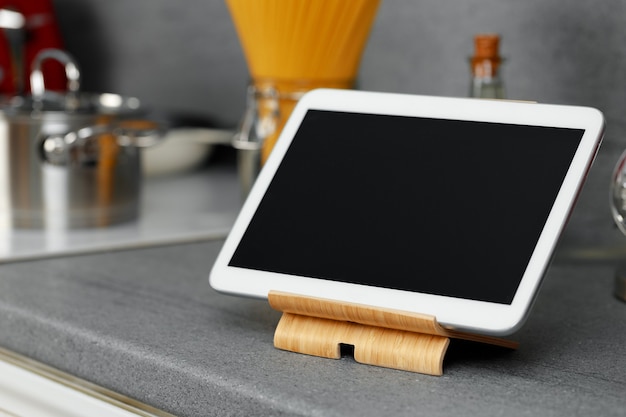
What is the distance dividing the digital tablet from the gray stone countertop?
0.16ft

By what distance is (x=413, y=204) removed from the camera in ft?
2.23

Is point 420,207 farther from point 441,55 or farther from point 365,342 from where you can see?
point 441,55

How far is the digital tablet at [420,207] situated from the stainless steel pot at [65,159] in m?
0.42

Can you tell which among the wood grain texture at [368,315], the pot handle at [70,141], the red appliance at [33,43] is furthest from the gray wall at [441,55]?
the wood grain texture at [368,315]

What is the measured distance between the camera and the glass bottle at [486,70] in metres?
0.88

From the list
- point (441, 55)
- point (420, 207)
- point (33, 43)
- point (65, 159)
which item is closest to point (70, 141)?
point (65, 159)

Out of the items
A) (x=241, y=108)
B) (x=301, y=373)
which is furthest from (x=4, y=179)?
(x=301, y=373)

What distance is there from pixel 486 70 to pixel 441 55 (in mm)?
266

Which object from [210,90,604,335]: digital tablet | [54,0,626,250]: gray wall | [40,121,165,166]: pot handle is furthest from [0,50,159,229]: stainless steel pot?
[210,90,604,335]: digital tablet

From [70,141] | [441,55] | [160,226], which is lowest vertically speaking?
[160,226]

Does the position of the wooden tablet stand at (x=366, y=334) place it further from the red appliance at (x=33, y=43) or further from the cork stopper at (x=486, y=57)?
the red appliance at (x=33, y=43)

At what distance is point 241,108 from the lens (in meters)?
1.51

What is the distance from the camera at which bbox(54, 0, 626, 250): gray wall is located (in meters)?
1.00

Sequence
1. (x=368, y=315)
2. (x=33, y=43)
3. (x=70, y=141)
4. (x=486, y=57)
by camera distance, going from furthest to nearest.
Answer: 1. (x=33, y=43)
2. (x=70, y=141)
3. (x=486, y=57)
4. (x=368, y=315)
